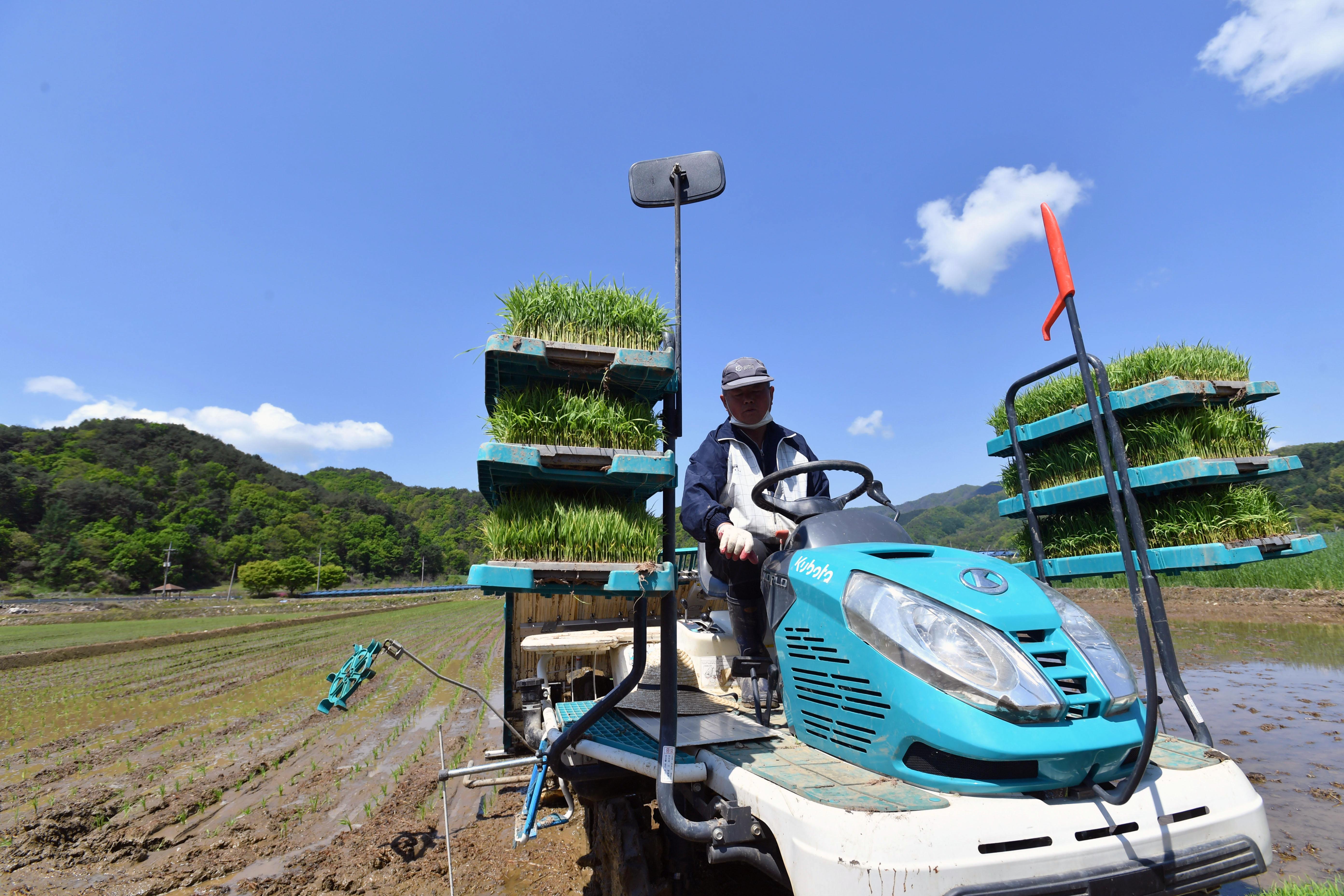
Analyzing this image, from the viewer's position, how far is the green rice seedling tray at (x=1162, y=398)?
3.14 m

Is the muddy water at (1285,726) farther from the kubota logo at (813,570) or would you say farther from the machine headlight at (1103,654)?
the kubota logo at (813,570)

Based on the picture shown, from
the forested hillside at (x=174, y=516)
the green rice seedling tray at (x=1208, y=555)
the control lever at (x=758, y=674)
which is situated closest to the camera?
the control lever at (x=758, y=674)

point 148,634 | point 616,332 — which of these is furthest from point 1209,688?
point 148,634

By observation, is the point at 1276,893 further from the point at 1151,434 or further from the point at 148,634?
the point at 148,634

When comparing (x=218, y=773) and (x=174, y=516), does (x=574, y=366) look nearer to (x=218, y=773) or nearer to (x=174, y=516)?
(x=218, y=773)

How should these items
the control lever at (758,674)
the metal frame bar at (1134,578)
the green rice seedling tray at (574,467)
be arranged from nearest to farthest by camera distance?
1. the metal frame bar at (1134,578)
2. the green rice seedling tray at (574,467)
3. the control lever at (758,674)

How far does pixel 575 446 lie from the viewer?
93.4 inches

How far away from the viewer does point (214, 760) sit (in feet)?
19.8

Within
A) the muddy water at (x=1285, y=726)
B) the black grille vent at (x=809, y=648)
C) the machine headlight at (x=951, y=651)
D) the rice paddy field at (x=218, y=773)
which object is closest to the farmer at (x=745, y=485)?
the black grille vent at (x=809, y=648)

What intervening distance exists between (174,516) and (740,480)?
99.1 metres

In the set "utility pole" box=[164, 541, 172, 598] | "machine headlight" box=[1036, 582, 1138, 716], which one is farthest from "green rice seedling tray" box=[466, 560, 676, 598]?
"utility pole" box=[164, 541, 172, 598]

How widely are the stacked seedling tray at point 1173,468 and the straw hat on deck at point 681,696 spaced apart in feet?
5.67

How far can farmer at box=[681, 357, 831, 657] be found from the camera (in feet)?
8.89

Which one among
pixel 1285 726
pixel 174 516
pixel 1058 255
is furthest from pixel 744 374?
pixel 174 516
